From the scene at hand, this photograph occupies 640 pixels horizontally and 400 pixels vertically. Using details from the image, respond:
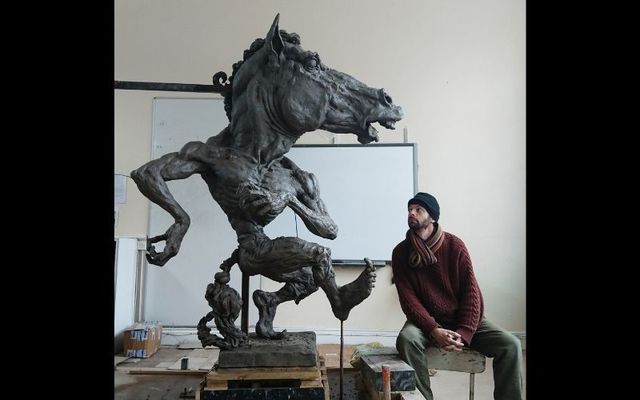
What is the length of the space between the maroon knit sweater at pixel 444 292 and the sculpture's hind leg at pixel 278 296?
0.64 meters

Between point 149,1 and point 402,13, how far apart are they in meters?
2.33

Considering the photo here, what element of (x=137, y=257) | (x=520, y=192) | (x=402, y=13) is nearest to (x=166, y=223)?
(x=137, y=257)

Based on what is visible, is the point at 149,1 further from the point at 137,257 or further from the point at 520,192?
the point at 520,192

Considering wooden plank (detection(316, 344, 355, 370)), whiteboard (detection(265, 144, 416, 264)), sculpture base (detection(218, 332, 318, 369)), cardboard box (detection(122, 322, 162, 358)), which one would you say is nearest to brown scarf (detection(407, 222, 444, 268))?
sculpture base (detection(218, 332, 318, 369))

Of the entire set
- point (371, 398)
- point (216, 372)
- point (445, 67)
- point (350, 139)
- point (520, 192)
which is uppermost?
point (445, 67)

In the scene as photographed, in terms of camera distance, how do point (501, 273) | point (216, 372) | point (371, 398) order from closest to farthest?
point (216, 372), point (371, 398), point (501, 273)

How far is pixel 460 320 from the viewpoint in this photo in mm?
2623

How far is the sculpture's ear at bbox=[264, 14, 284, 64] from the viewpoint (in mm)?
2080

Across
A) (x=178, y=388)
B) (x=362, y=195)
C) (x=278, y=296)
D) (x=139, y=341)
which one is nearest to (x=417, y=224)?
(x=278, y=296)

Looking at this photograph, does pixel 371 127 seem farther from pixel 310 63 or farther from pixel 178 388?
pixel 178 388

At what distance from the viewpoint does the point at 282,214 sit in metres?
4.55

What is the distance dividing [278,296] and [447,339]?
35.0 inches

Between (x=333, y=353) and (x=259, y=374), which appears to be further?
(x=333, y=353)

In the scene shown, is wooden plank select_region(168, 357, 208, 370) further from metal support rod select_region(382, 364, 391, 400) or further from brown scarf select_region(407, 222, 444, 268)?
metal support rod select_region(382, 364, 391, 400)
